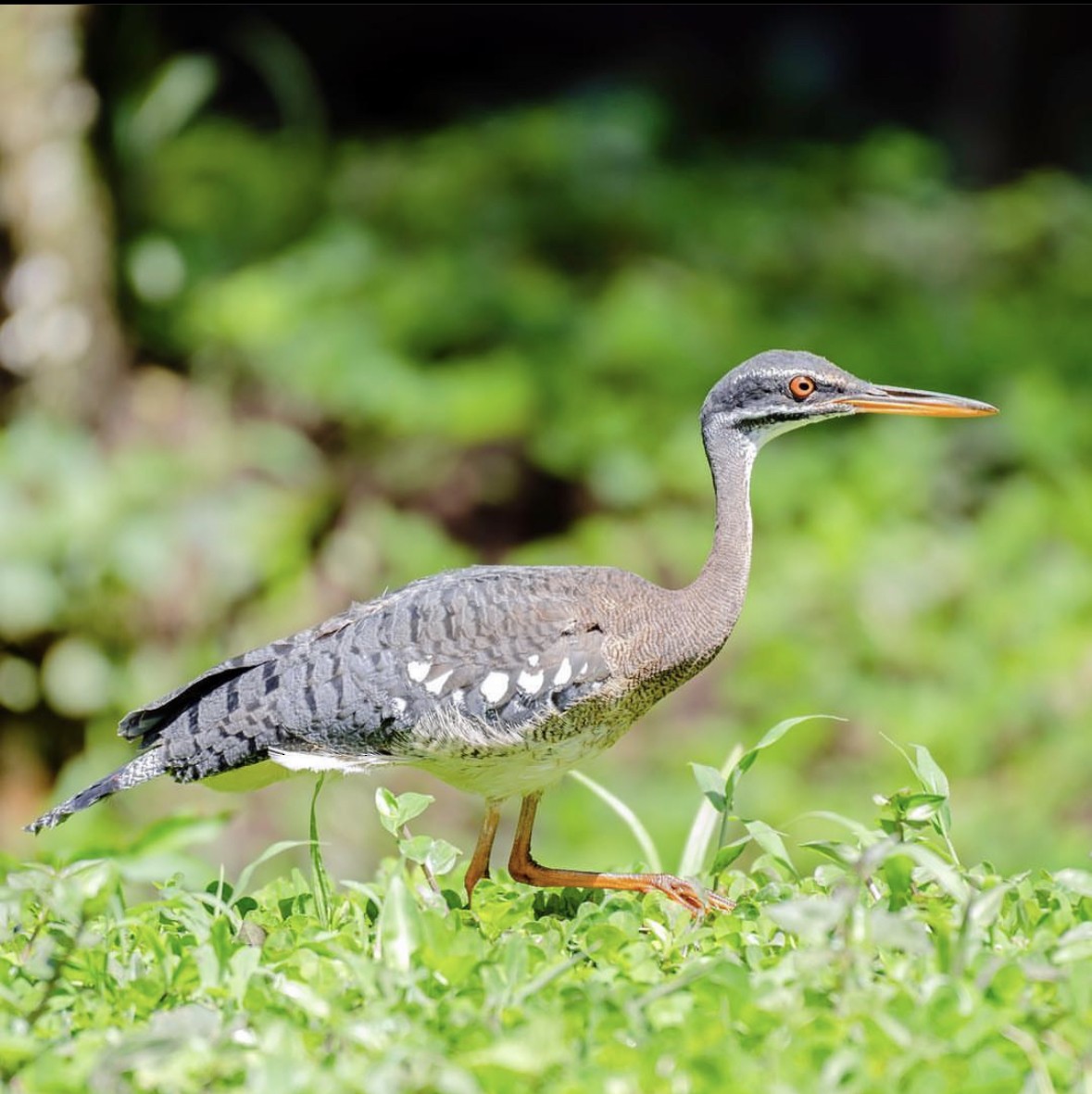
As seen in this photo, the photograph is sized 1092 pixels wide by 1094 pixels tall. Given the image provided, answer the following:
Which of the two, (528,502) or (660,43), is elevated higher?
(660,43)

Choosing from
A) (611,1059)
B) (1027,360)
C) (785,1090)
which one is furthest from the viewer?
(1027,360)

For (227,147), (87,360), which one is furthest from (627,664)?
(227,147)

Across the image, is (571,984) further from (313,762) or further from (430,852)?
(313,762)

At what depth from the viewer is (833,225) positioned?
11148 mm

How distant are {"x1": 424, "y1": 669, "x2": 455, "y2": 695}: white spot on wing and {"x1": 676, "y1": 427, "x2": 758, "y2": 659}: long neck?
0.66 meters

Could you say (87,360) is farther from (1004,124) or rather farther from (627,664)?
(1004,124)

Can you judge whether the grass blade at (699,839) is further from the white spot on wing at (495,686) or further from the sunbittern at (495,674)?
the white spot on wing at (495,686)

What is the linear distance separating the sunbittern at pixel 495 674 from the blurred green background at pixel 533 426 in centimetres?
277

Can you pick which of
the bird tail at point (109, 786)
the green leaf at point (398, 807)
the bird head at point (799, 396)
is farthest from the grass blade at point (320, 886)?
the bird head at point (799, 396)

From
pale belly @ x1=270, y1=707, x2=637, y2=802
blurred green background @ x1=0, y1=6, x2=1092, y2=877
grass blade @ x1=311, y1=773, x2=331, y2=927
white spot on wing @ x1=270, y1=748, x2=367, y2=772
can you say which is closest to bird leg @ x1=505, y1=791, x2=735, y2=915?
pale belly @ x1=270, y1=707, x2=637, y2=802

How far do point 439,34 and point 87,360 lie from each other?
6.03 metres

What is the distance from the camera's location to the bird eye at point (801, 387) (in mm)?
4539

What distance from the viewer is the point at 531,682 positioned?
4.28m

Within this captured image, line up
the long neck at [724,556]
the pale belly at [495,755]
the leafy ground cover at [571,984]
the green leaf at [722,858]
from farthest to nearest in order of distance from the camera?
the long neck at [724,556] → the pale belly at [495,755] → the green leaf at [722,858] → the leafy ground cover at [571,984]
